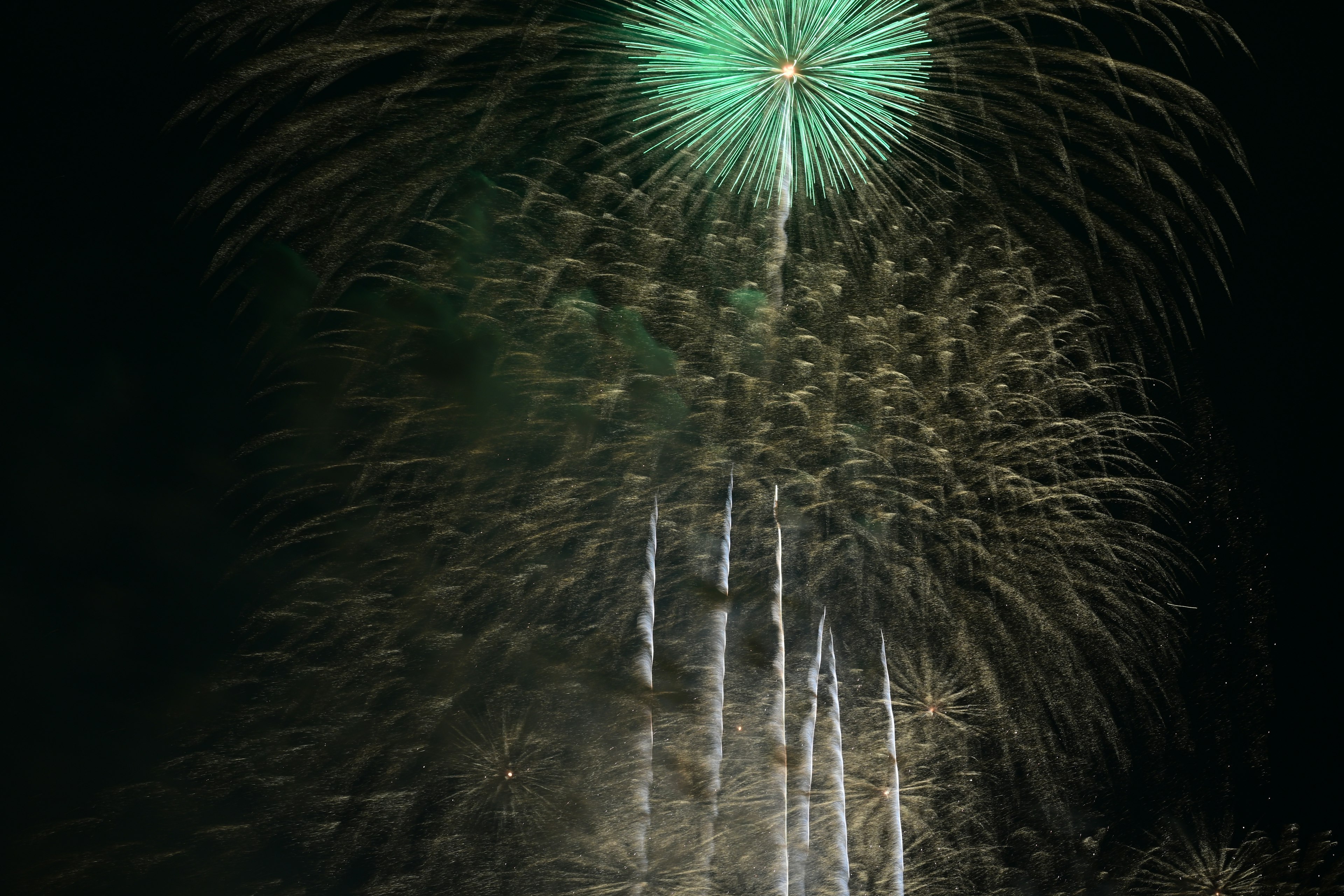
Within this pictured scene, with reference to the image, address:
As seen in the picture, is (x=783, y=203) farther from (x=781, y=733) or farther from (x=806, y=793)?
(x=806, y=793)

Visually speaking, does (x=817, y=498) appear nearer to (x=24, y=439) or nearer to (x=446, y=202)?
(x=446, y=202)

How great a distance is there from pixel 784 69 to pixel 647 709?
23.2 ft

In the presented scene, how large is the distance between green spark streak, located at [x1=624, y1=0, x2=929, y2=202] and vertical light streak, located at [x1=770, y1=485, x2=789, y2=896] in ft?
13.5

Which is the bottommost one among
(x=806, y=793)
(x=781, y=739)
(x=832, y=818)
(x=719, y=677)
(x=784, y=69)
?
(x=832, y=818)

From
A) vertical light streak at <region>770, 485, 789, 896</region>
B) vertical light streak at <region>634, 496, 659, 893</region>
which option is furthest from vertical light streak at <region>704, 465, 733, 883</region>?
vertical light streak at <region>634, 496, 659, 893</region>

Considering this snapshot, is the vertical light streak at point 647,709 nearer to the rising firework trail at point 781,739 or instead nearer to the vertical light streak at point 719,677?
the vertical light streak at point 719,677

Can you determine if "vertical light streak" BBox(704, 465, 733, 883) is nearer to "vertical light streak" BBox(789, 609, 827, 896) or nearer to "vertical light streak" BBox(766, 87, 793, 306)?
"vertical light streak" BBox(789, 609, 827, 896)

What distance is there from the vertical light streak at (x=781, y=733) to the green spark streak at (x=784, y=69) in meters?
4.11

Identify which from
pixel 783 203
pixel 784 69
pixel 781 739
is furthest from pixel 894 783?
pixel 784 69

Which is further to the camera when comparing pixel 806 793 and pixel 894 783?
pixel 894 783

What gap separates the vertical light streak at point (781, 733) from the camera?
28.9 ft

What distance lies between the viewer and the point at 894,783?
10.3 meters

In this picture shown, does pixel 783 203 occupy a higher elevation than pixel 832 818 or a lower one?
higher

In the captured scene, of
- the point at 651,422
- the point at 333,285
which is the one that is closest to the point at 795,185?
the point at 651,422
